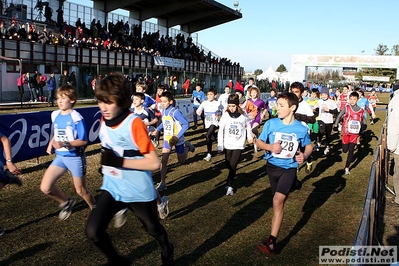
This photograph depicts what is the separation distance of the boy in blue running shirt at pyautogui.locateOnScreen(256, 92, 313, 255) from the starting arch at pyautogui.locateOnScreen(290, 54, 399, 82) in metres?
48.1

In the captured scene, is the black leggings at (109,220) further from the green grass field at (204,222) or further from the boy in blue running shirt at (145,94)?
the boy in blue running shirt at (145,94)

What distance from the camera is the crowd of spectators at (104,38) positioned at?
1017 inches

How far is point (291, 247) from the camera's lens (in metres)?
5.51

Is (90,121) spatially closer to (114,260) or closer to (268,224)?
(268,224)

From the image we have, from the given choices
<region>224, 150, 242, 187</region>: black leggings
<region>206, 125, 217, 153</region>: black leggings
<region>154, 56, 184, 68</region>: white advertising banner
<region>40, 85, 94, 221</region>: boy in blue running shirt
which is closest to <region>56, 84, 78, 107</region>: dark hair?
<region>40, 85, 94, 221</region>: boy in blue running shirt

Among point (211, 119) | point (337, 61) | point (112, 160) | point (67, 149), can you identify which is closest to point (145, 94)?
point (211, 119)

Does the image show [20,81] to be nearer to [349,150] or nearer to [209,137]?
[209,137]

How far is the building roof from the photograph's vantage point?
39875 mm

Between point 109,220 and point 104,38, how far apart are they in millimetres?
31999

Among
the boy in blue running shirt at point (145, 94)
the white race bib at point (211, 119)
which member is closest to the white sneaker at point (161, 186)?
the boy in blue running shirt at point (145, 94)

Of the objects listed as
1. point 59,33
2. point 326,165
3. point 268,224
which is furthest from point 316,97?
point 59,33

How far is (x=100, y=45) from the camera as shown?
31438mm

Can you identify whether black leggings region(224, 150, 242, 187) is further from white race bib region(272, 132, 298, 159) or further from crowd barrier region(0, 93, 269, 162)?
crowd barrier region(0, 93, 269, 162)

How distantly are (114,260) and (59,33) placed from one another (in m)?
27.6
